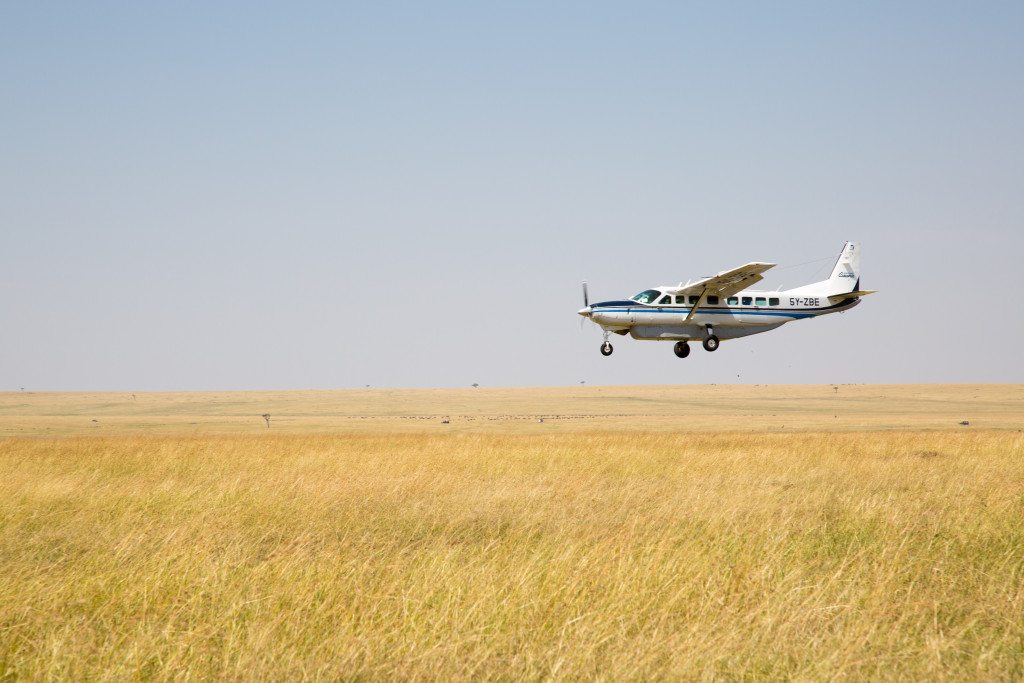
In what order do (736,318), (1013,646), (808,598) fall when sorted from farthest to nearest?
(736,318) → (808,598) → (1013,646)

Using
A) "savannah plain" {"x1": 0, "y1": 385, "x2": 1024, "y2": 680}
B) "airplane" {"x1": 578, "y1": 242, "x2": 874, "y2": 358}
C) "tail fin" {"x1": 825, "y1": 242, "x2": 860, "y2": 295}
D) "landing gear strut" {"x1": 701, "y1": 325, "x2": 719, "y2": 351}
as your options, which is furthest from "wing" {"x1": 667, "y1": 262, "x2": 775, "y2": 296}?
"savannah plain" {"x1": 0, "y1": 385, "x2": 1024, "y2": 680}

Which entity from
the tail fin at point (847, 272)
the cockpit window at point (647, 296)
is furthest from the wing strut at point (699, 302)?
the tail fin at point (847, 272)

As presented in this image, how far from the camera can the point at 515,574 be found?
30.7 feet

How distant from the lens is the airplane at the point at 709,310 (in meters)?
35.7

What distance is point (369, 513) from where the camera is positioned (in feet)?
48.4

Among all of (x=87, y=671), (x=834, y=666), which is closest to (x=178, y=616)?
(x=87, y=671)

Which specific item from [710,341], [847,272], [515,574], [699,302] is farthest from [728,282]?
[515,574]

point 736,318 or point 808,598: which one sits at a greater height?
point 736,318

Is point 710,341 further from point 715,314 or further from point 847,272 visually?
point 847,272

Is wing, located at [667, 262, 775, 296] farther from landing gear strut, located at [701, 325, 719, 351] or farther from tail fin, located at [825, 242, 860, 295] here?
tail fin, located at [825, 242, 860, 295]

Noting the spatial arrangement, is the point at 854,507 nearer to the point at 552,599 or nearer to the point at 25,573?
the point at 552,599

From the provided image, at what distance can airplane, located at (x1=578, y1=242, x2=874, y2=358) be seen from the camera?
35.7m

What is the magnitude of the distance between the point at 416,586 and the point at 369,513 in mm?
5870

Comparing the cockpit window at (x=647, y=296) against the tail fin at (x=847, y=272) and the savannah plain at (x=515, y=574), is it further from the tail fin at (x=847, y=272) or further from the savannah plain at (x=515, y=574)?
the savannah plain at (x=515, y=574)
